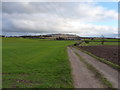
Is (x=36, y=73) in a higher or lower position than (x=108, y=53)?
higher

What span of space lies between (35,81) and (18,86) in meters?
1.16

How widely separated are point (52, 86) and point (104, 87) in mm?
2717

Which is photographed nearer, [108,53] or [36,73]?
[36,73]

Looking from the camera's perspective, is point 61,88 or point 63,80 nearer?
point 61,88

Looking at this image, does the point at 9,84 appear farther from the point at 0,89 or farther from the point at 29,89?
the point at 29,89

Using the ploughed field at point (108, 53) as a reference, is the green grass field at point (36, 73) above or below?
above

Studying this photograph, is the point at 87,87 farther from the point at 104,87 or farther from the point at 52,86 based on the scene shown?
the point at 52,86

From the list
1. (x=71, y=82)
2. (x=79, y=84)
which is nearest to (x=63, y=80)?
(x=71, y=82)

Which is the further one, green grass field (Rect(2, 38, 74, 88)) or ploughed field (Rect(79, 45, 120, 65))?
ploughed field (Rect(79, 45, 120, 65))

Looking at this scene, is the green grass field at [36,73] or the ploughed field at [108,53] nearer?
the green grass field at [36,73]

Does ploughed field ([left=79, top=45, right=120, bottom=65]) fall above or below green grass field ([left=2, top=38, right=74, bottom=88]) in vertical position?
below

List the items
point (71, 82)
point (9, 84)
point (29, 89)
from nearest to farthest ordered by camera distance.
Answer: point (29, 89)
point (9, 84)
point (71, 82)

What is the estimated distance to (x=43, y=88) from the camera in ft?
21.0

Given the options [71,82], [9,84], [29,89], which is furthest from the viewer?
[71,82]
